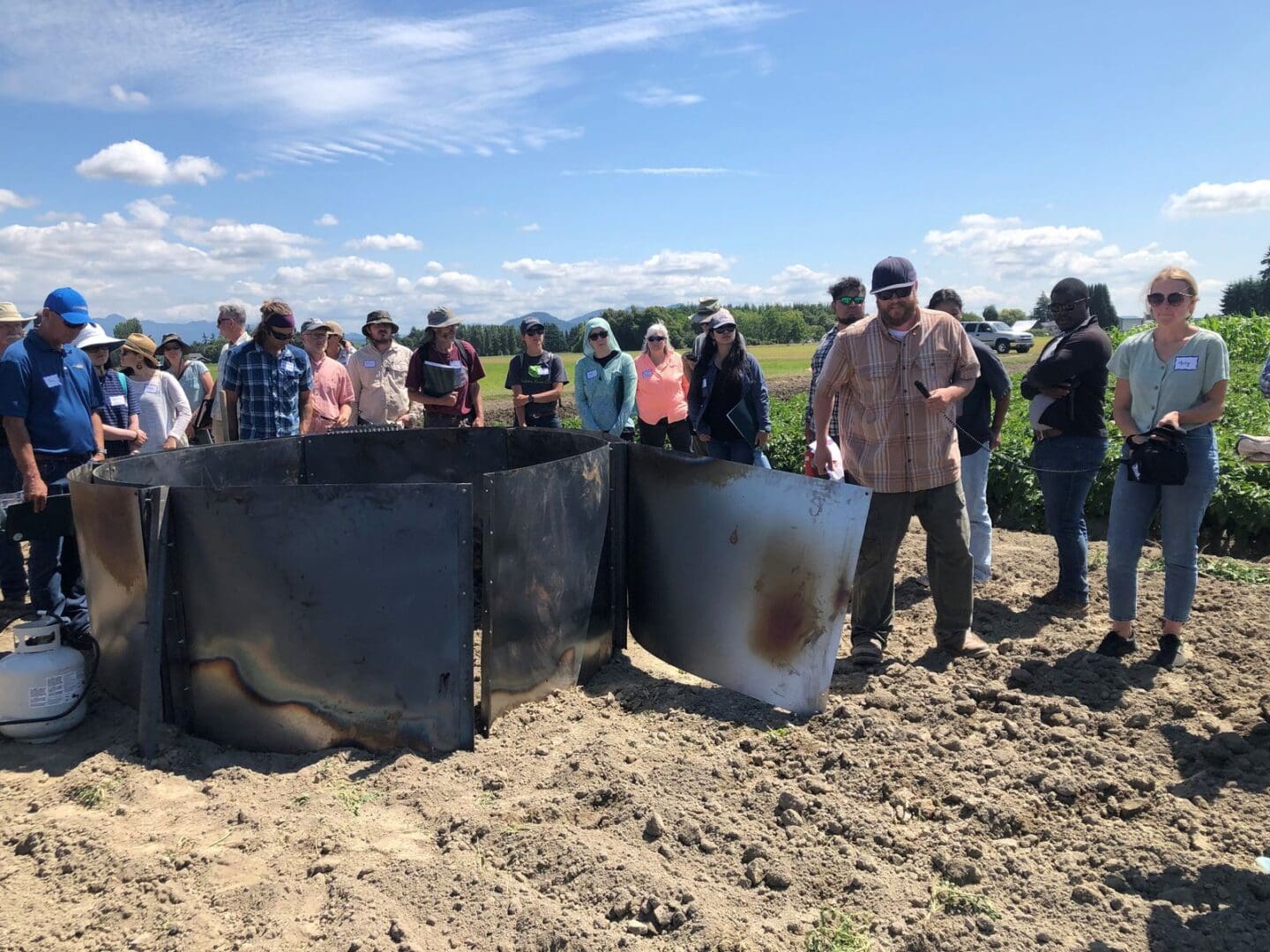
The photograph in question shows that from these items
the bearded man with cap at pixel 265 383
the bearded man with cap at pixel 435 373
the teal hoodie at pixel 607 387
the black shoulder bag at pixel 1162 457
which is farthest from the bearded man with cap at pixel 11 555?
the black shoulder bag at pixel 1162 457

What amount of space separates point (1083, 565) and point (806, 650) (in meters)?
2.52

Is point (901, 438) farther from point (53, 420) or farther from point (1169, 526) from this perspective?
point (53, 420)

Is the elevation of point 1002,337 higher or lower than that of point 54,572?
higher

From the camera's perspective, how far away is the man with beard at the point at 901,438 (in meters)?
4.70

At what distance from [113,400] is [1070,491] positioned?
6934 millimetres

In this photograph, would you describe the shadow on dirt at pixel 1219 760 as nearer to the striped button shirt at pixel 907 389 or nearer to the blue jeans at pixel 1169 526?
the blue jeans at pixel 1169 526

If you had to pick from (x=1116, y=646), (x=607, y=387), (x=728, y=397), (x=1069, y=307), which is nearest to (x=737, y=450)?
(x=728, y=397)

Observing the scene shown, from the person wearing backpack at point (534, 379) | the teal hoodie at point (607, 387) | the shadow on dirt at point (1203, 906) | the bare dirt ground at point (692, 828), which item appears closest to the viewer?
the shadow on dirt at point (1203, 906)

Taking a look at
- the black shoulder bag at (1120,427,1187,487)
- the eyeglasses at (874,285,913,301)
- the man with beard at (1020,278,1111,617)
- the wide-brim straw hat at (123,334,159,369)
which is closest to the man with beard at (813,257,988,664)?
the eyeglasses at (874,285,913,301)

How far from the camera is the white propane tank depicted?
4.16 meters

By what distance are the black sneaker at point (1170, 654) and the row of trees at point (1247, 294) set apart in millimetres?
71013

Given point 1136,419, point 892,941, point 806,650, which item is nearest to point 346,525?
point 806,650

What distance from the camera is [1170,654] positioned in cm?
487

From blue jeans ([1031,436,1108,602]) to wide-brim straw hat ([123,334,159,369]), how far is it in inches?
276
